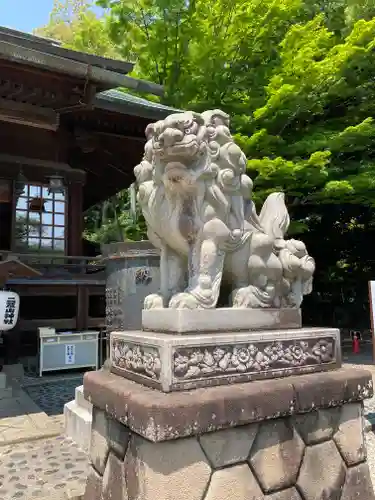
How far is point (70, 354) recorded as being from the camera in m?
7.87

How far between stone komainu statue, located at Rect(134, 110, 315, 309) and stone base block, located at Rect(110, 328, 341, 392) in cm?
25

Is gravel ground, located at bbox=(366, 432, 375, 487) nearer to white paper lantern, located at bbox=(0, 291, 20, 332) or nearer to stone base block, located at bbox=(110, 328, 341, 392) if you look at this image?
stone base block, located at bbox=(110, 328, 341, 392)

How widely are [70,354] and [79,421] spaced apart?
12.7 ft

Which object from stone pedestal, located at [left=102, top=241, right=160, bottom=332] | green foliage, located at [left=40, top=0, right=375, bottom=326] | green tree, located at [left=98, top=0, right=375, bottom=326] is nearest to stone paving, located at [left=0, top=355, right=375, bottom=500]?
stone pedestal, located at [left=102, top=241, right=160, bottom=332]

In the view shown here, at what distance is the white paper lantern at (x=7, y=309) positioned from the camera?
21.1ft

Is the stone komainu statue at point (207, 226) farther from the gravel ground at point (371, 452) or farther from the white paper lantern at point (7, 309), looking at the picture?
the white paper lantern at point (7, 309)

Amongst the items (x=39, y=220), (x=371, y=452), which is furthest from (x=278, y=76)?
(x=371, y=452)

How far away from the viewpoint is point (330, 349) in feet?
8.34

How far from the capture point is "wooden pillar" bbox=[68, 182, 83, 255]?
9.45m

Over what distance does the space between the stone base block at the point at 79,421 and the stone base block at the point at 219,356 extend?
1.89 m

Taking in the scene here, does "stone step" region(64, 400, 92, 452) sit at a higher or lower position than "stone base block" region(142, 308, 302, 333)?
lower

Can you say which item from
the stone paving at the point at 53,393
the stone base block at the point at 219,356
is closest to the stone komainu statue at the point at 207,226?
the stone base block at the point at 219,356

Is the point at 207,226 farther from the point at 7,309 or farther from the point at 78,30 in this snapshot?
the point at 78,30

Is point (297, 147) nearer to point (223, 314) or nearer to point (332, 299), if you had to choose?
point (223, 314)
